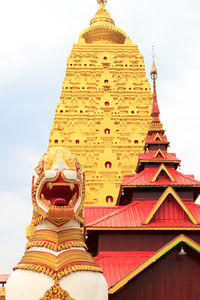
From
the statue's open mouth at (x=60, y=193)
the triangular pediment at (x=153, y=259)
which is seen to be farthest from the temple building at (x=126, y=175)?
the statue's open mouth at (x=60, y=193)

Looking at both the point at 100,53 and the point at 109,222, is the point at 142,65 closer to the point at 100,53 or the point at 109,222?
the point at 100,53

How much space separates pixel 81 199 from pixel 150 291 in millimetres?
7026

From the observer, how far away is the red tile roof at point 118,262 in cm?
1866

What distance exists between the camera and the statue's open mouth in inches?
450

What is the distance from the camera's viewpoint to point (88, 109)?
1847 inches

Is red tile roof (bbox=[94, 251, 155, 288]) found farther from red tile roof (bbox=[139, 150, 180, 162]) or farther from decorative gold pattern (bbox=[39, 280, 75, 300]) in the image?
decorative gold pattern (bbox=[39, 280, 75, 300])

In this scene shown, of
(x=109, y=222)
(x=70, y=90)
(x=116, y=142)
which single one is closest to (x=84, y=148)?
(x=116, y=142)

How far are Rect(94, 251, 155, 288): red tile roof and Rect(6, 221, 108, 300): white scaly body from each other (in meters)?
7.28

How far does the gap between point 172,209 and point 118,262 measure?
3.12m

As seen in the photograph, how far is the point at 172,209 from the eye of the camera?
2144cm

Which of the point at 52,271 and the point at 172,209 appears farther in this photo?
the point at 172,209

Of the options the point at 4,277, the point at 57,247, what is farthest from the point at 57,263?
the point at 4,277

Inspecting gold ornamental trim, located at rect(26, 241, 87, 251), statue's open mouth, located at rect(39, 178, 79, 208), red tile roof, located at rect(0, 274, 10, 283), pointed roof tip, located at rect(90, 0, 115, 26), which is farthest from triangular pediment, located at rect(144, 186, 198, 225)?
pointed roof tip, located at rect(90, 0, 115, 26)

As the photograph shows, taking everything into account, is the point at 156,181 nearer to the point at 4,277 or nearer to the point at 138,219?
the point at 138,219
